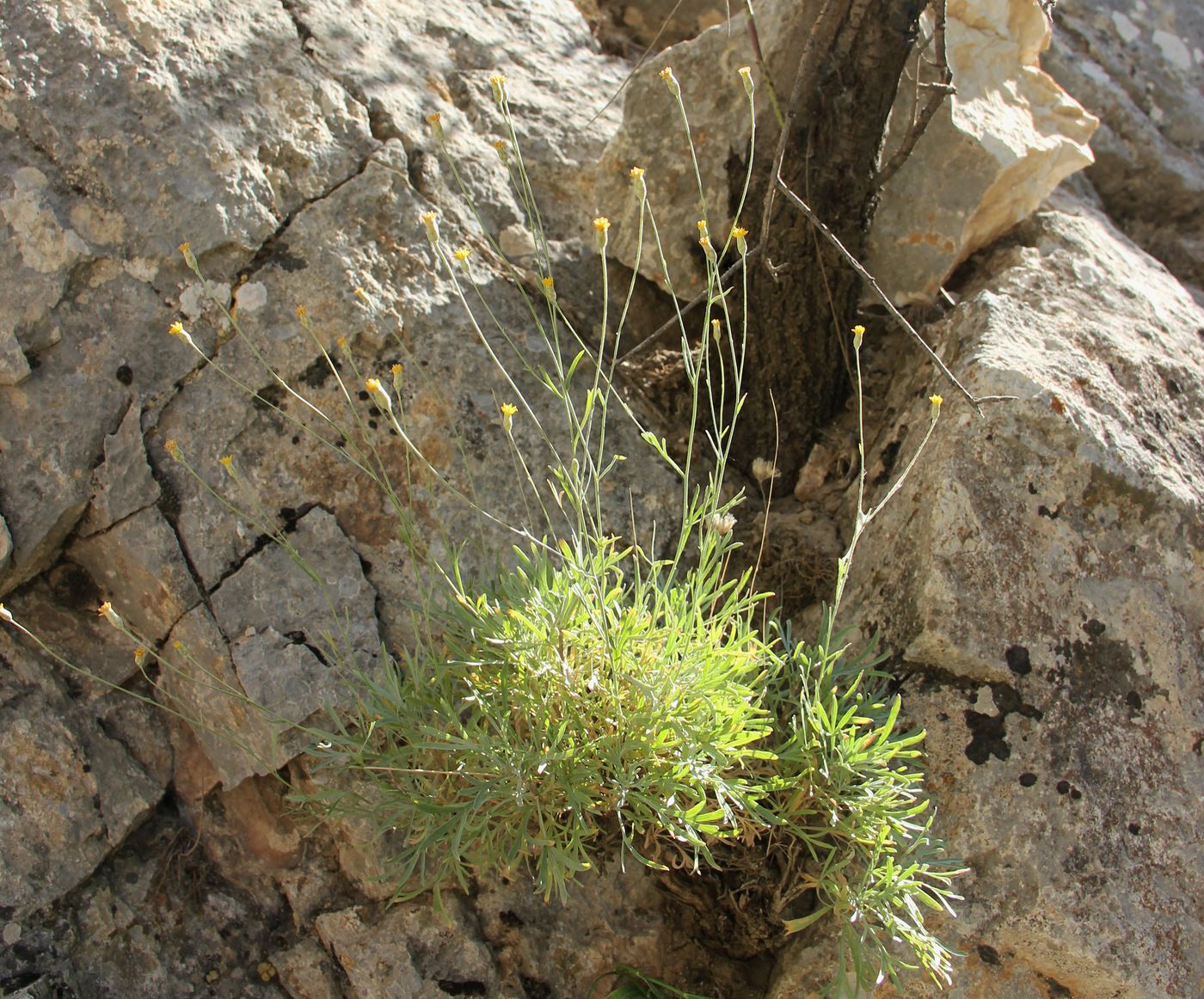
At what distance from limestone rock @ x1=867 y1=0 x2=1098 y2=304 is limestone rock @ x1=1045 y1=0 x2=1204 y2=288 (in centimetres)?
99

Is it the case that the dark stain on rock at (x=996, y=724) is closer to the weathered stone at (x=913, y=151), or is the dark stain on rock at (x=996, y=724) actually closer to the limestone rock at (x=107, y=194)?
the weathered stone at (x=913, y=151)

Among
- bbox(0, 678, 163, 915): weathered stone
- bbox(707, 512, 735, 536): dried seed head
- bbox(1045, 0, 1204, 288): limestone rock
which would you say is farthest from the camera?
bbox(1045, 0, 1204, 288): limestone rock

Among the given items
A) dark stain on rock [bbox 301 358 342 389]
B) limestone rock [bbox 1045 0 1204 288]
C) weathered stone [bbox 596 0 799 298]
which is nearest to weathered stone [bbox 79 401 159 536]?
dark stain on rock [bbox 301 358 342 389]

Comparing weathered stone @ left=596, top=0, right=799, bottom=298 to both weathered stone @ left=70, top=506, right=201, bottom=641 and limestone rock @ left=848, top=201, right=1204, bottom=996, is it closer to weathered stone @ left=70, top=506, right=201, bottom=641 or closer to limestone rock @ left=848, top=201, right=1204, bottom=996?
limestone rock @ left=848, top=201, right=1204, bottom=996

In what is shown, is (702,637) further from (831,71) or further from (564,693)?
(831,71)

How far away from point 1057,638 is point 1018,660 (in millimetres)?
112

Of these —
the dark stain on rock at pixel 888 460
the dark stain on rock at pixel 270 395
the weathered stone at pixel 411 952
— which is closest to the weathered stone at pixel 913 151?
the dark stain on rock at pixel 888 460

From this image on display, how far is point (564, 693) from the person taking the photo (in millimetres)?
2117

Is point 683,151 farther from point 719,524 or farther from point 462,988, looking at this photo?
point 462,988

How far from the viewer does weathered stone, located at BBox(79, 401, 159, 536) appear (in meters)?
2.61

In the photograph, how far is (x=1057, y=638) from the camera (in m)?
2.49

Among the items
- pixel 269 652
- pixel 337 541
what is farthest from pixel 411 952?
pixel 337 541

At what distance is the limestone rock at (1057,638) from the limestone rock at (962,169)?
27cm

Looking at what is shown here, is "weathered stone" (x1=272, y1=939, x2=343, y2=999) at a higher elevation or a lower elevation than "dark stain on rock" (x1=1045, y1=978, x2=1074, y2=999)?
lower
